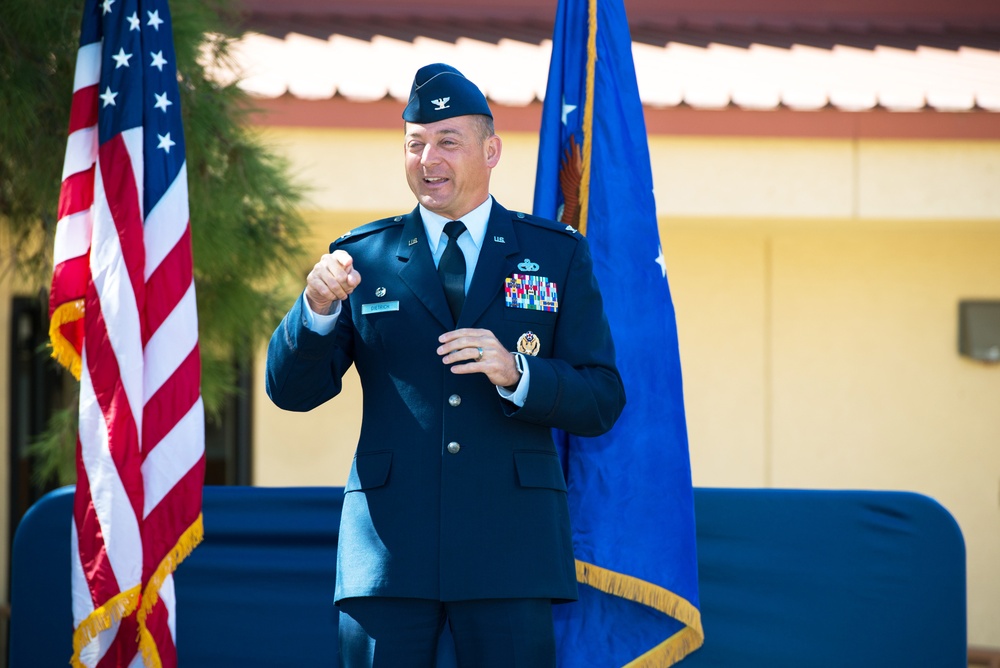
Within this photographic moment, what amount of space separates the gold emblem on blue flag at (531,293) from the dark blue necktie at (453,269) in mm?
96

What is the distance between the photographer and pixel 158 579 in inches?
124

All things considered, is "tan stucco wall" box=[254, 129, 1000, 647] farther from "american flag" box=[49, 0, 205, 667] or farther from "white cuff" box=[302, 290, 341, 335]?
"white cuff" box=[302, 290, 341, 335]

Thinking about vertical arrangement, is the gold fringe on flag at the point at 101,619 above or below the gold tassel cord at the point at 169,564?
below

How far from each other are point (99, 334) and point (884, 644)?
7.80 feet

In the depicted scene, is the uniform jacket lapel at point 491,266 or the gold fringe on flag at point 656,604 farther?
the gold fringe on flag at point 656,604

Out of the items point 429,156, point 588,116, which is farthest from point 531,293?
point 588,116

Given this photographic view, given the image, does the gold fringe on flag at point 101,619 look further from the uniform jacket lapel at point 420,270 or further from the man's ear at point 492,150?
the man's ear at point 492,150

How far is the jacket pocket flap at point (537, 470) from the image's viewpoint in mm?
2320

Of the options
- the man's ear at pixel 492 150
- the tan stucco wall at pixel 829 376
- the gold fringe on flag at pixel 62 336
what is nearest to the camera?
the man's ear at pixel 492 150

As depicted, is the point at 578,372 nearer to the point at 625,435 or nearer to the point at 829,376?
the point at 625,435

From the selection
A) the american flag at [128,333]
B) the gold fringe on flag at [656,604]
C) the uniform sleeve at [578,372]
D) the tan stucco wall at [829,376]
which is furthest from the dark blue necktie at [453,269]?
the tan stucco wall at [829,376]

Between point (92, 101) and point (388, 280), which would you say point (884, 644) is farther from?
point (92, 101)

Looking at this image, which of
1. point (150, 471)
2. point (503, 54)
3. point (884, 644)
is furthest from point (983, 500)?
point (150, 471)

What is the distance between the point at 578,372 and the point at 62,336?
165cm
